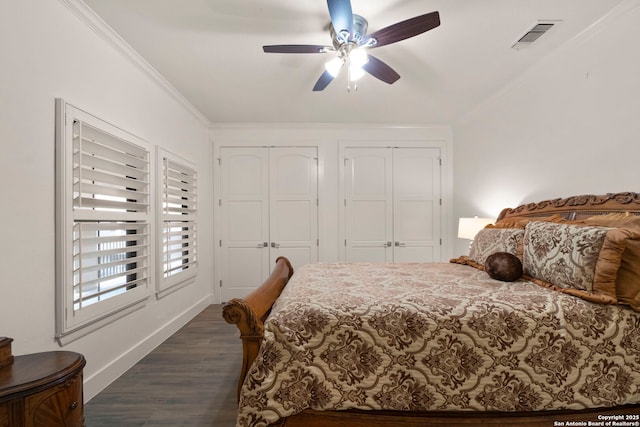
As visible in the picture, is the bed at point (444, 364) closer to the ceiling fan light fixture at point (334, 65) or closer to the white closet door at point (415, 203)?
the ceiling fan light fixture at point (334, 65)

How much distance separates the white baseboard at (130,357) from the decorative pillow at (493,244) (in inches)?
114

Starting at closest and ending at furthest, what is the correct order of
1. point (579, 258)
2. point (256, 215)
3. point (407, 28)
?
point (579, 258)
point (407, 28)
point (256, 215)

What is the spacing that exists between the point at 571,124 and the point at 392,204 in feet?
7.14

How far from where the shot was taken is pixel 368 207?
164 inches

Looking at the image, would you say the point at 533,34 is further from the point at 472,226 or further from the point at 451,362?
the point at 451,362

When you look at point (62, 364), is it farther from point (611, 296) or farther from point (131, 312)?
point (611, 296)

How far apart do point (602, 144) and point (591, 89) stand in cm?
43

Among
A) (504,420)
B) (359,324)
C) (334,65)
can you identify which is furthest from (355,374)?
(334,65)

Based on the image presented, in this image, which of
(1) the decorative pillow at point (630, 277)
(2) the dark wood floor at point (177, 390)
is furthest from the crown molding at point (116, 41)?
(1) the decorative pillow at point (630, 277)

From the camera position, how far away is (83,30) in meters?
1.90

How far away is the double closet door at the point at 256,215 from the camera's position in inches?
162

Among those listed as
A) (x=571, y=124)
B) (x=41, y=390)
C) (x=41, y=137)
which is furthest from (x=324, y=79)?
(x=41, y=390)

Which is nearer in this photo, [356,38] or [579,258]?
[579,258]

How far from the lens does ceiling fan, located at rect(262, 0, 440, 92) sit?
1.58m
